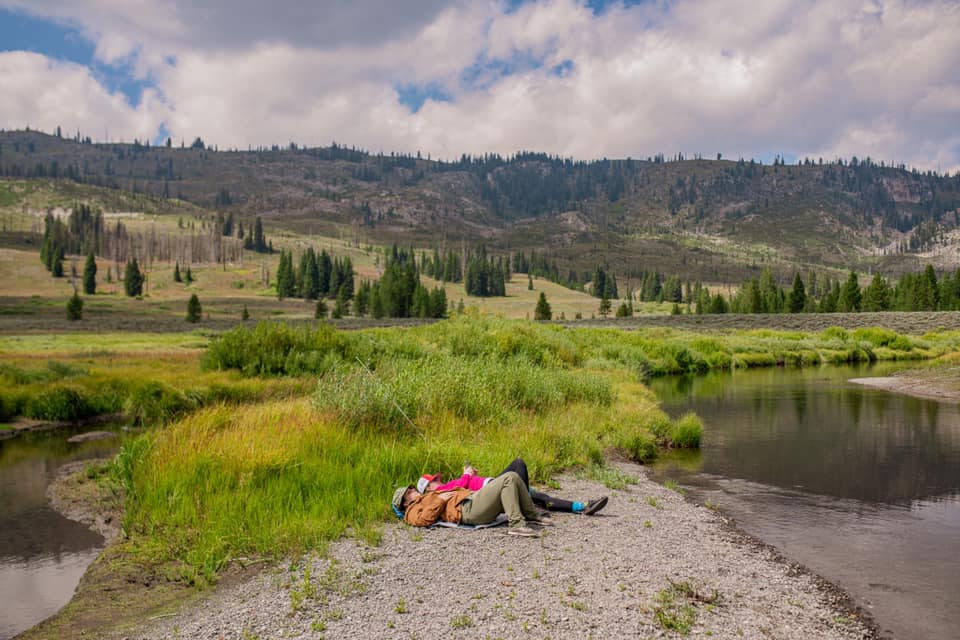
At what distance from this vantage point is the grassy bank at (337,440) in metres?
10.3

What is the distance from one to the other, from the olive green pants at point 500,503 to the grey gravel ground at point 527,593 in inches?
11.3

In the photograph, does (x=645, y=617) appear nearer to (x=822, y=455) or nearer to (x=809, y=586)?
(x=809, y=586)

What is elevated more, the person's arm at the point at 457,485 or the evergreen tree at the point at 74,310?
the person's arm at the point at 457,485

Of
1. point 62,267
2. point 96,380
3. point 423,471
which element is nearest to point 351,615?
point 423,471

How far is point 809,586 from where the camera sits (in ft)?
29.0

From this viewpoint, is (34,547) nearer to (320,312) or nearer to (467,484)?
(467,484)

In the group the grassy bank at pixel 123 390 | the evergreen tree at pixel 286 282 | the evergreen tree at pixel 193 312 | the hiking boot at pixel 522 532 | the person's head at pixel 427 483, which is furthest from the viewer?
the evergreen tree at pixel 286 282

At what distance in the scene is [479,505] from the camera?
34.5ft

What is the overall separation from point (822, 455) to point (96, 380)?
1144 inches

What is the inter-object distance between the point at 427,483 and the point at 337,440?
10.2 feet

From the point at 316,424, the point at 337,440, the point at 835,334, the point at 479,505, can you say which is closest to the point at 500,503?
the point at 479,505

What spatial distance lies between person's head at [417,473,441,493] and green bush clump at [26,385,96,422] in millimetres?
22112

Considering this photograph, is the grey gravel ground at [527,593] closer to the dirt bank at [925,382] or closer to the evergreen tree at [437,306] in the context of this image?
the dirt bank at [925,382]

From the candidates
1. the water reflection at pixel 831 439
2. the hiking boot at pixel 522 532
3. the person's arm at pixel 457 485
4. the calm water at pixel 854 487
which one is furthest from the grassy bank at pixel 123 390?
the water reflection at pixel 831 439
